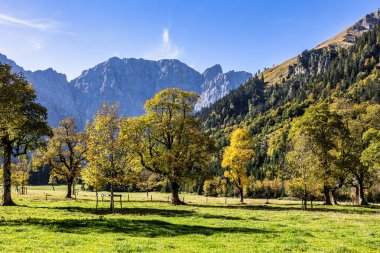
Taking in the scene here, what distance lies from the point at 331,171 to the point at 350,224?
97.6 ft

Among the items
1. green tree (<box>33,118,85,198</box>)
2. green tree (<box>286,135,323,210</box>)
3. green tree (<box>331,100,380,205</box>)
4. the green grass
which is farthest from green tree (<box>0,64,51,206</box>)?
green tree (<box>331,100,380,205</box>)

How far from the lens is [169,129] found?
195 ft

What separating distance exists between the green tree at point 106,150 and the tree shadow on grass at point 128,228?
11802 millimetres

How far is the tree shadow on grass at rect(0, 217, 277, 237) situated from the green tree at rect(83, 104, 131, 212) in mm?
11802

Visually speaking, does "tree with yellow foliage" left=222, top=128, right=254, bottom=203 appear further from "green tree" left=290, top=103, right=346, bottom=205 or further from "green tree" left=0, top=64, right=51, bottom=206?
"green tree" left=0, top=64, right=51, bottom=206

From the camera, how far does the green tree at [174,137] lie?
57906 mm

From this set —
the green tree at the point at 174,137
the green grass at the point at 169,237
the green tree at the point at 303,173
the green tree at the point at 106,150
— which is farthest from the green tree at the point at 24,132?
the green tree at the point at 303,173

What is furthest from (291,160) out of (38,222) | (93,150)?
(38,222)

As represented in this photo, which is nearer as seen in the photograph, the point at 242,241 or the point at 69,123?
the point at 242,241

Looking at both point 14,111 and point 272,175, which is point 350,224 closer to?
point 14,111

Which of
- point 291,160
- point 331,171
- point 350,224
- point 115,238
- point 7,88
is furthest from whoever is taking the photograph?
point 331,171

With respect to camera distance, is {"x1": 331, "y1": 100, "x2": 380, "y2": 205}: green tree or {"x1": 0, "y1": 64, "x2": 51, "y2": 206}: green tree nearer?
{"x1": 0, "y1": 64, "x2": 51, "y2": 206}: green tree

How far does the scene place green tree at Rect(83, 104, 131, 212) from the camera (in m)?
40.9

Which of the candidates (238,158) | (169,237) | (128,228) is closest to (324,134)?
(238,158)
